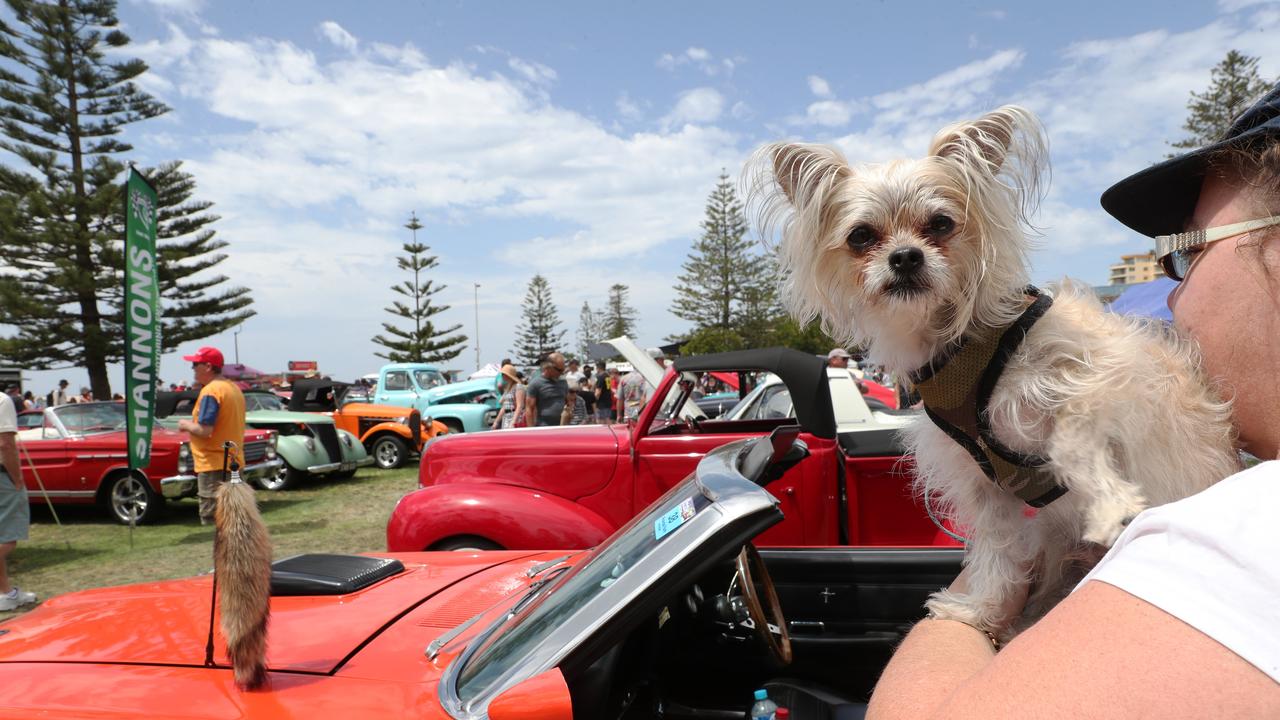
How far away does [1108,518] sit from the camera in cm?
162

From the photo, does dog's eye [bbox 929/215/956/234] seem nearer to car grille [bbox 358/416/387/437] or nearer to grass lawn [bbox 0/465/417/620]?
grass lawn [bbox 0/465/417/620]

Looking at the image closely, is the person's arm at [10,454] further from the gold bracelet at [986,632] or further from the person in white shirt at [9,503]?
the gold bracelet at [986,632]

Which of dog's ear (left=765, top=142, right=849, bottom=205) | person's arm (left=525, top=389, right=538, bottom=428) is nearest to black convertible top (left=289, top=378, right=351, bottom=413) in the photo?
person's arm (left=525, top=389, right=538, bottom=428)

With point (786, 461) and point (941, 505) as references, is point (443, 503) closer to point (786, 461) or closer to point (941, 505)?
point (786, 461)

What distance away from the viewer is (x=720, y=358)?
465 cm

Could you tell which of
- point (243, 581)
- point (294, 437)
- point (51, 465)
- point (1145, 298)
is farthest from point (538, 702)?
point (294, 437)

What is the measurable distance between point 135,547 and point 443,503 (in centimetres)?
624

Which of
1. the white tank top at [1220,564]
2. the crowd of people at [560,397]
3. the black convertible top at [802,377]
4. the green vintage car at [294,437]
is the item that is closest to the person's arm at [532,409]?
the crowd of people at [560,397]

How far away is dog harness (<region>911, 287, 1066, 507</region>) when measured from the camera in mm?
1805

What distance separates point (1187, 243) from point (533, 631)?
139 centimetres

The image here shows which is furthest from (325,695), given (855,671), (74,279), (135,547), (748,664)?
(74,279)

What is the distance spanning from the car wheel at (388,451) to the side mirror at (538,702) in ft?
48.5

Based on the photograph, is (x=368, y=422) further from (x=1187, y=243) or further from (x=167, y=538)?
(x=1187, y=243)

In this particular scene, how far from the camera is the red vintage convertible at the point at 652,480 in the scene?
181 inches
